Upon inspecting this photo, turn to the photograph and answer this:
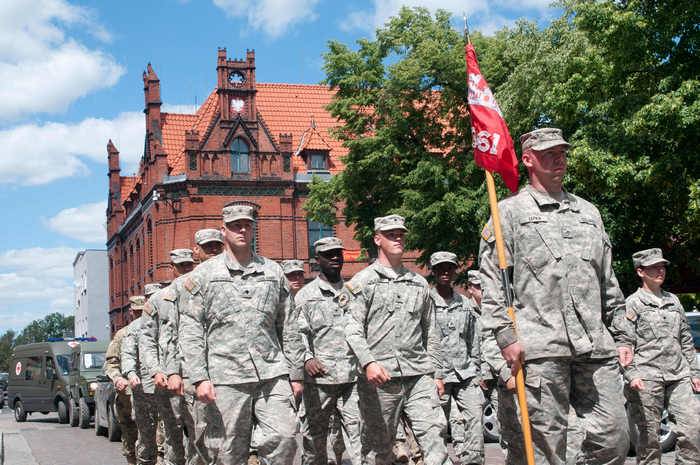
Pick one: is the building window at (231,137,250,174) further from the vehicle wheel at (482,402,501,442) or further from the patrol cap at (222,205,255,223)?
the patrol cap at (222,205,255,223)

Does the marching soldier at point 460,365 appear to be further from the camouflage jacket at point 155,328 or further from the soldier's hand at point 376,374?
the camouflage jacket at point 155,328

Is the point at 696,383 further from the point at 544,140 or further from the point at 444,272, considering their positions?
the point at 544,140

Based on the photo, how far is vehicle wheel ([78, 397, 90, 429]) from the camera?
931 inches

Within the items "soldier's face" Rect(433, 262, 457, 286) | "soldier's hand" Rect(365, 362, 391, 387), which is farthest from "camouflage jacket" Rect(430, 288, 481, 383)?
"soldier's hand" Rect(365, 362, 391, 387)

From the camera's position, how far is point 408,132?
108ft

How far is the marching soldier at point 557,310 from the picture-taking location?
18.9ft

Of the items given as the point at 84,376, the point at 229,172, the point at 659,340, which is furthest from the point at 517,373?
the point at 229,172

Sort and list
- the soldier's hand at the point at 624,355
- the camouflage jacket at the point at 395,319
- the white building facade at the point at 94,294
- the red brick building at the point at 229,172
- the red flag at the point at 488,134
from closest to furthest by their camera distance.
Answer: the soldier's hand at the point at 624,355 < the camouflage jacket at the point at 395,319 < the red flag at the point at 488,134 < the red brick building at the point at 229,172 < the white building facade at the point at 94,294

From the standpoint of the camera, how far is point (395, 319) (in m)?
8.06

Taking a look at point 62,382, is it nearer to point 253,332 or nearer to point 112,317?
point 253,332

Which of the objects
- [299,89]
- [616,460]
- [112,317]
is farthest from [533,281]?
[112,317]

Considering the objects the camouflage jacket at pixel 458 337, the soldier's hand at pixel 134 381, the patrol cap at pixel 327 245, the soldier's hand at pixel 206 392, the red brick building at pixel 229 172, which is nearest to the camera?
the soldier's hand at pixel 206 392

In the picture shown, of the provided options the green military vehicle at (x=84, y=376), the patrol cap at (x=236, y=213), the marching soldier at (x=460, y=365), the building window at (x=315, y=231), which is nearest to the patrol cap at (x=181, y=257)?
the marching soldier at (x=460, y=365)

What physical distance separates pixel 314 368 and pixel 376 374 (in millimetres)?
2515
